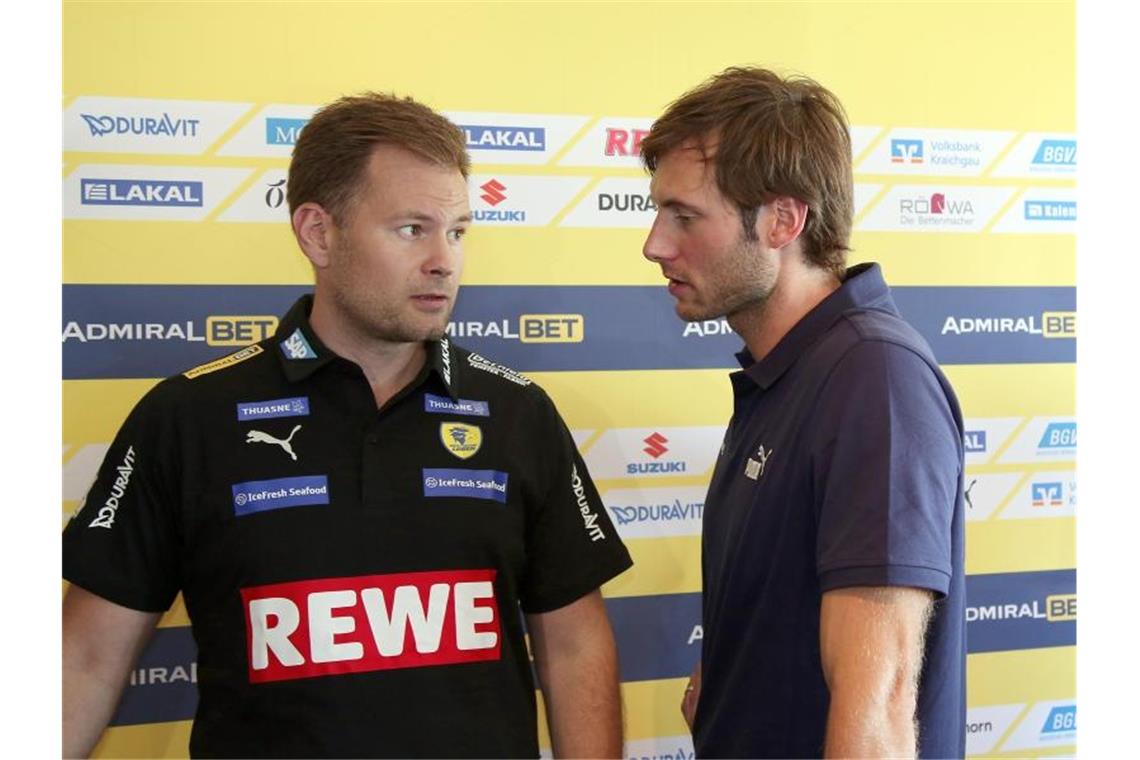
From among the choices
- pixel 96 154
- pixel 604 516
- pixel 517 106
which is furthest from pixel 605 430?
pixel 96 154

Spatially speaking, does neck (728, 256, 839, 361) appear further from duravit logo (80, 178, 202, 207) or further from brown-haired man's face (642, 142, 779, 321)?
duravit logo (80, 178, 202, 207)

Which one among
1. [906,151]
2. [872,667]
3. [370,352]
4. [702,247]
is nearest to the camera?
[872,667]

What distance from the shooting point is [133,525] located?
65.1 inches

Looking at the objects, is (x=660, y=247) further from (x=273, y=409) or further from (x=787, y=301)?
(x=273, y=409)

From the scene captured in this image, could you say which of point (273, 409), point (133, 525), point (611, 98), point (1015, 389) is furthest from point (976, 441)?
point (133, 525)

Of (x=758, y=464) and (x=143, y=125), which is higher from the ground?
A: (x=143, y=125)

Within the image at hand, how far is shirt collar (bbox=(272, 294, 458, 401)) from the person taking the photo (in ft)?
5.66

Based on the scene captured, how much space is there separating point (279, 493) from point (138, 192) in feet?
2.51

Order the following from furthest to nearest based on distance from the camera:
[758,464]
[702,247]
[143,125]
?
[143,125] → [702,247] → [758,464]

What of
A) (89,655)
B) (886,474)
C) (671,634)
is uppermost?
(886,474)

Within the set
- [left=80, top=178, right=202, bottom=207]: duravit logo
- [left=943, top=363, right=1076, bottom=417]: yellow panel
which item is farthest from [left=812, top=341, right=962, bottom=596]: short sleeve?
[left=80, top=178, right=202, bottom=207]: duravit logo

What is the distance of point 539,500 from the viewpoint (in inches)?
70.2

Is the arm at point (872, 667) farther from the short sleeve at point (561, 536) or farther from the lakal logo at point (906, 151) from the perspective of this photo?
the lakal logo at point (906, 151)

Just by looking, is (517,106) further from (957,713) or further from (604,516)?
(957,713)
